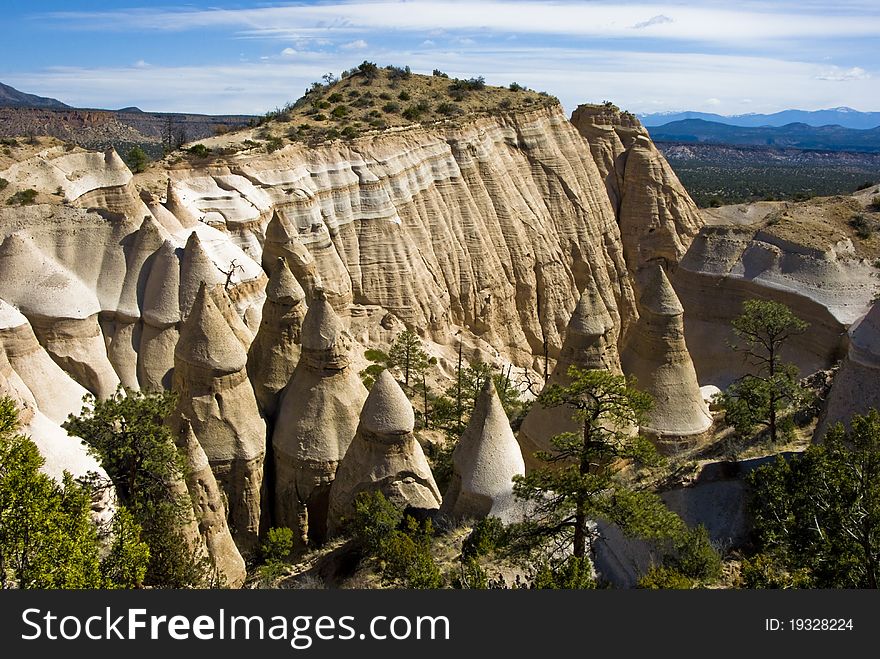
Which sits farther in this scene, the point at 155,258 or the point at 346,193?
the point at 346,193

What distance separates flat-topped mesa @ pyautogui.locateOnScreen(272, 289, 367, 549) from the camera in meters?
16.6

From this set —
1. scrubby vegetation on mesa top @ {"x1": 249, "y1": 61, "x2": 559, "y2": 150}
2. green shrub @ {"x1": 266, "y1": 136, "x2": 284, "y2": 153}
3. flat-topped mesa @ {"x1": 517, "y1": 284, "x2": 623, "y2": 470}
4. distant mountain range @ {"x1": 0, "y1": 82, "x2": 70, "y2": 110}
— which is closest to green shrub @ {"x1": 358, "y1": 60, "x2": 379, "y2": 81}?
scrubby vegetation on mesa top @ {"x1": 249, "y1": 61, "x2": 559, "y2": 150}

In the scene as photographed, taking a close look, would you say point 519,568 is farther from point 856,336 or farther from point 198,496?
point 856,336

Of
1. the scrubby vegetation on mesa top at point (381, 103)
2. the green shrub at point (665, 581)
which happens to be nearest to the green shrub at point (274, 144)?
the scrubby vegetation on mesa top at point (381, 103)

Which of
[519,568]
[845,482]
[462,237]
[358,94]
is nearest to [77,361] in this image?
[519,568]

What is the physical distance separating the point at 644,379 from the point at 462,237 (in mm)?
18825

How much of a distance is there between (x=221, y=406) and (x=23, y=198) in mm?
11719

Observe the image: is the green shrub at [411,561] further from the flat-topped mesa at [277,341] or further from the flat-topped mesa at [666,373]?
the flat-topped mesa at [666,373]

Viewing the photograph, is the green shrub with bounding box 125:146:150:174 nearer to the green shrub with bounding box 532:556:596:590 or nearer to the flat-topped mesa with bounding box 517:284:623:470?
the flat-topped mesa with bounding box 517:284:623:470

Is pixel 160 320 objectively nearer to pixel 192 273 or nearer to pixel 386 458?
pixel 192 273

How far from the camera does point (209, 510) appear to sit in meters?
14.0

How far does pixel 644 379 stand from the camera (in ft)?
63.0

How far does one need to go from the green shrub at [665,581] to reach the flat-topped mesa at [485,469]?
12.6ft

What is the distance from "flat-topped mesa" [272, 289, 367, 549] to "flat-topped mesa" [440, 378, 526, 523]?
3196 mm
